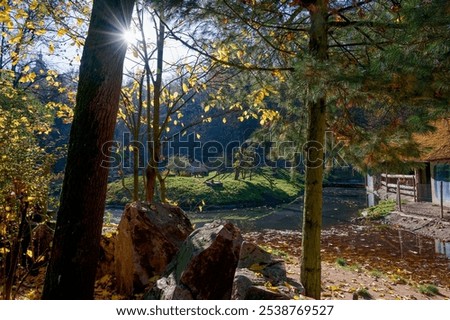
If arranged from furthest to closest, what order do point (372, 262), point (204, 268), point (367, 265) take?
point (372, 262), point (367, 265), point (204, 268)

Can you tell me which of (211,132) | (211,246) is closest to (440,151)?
(211,246)

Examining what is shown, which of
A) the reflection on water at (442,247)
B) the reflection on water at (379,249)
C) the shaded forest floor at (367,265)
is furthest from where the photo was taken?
the reflection on water at (442,247)

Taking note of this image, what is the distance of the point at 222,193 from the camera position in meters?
28.1

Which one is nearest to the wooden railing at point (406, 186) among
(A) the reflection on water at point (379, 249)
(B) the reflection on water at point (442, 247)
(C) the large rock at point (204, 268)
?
(A) the reflection on water at point (379, 249)

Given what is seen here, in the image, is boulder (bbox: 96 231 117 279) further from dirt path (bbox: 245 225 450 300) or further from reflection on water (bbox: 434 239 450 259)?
reflection on water (bbox: 434 239 450 259)

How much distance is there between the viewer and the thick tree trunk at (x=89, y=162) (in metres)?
3.14

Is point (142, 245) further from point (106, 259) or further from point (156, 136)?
point (156, 136)

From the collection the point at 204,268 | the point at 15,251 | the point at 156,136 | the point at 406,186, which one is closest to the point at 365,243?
the point at 156,136

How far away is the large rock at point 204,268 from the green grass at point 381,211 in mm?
15521

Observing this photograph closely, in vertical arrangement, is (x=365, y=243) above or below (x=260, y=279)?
below

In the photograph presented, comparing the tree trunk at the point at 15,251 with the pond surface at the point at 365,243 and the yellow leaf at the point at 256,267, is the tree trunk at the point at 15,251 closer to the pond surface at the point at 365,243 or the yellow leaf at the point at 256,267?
the yellow leaf at the point at 256,267

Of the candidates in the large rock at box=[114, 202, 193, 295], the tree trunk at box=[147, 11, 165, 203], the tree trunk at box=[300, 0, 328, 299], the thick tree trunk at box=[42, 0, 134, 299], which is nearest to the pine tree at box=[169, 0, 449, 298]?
the tree trunk at box=[300, 0, 328, 299]

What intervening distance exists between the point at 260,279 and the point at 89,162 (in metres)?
2.13

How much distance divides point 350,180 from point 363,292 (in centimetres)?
4071
